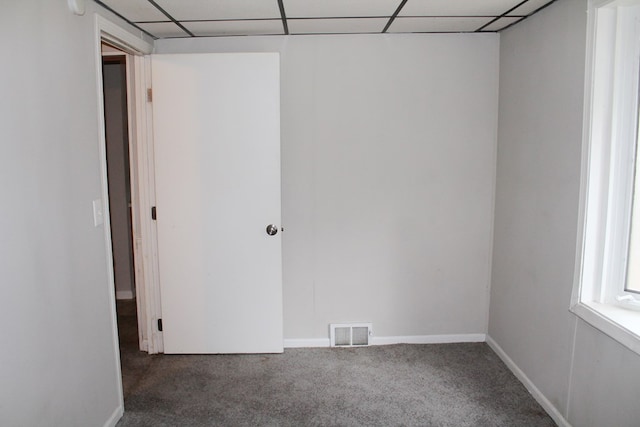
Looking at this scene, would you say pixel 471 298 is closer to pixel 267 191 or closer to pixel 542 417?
pixel 542 417

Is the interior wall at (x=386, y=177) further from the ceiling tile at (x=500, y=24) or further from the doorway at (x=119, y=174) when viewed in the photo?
the doorway at (x=119, y=174)

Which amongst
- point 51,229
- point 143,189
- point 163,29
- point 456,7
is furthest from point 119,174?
point 456,7

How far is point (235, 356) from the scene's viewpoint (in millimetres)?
2967

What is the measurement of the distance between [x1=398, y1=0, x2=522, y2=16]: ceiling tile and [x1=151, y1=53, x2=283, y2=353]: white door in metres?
0.90

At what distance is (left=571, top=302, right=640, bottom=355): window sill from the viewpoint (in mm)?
1727

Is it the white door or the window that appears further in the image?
the white door

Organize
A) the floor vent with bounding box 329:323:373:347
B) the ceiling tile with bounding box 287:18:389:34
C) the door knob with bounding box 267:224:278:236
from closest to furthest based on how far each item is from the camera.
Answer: the ceiling tile with bounding box 287:18:389:34
the door knob with bounding box 267:224:278:236
the floor vent with bounding box 329:323:373:347

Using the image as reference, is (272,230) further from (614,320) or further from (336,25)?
(614,320)

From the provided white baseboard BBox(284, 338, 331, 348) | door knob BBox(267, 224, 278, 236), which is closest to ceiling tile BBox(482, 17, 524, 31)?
door knob BBox(267, 224, 278, 236)

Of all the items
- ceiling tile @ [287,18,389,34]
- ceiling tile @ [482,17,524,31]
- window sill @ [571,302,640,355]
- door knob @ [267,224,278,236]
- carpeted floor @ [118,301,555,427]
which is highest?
ceiling tile @ [482,17,524,31]

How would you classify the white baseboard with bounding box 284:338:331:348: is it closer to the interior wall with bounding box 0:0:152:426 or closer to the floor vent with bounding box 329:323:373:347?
the floor vent with bounding box 329:323:373:347

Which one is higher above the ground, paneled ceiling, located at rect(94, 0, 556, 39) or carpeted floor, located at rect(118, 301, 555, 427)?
paneled ceiling, located at rect(94, 0, 556, 39)

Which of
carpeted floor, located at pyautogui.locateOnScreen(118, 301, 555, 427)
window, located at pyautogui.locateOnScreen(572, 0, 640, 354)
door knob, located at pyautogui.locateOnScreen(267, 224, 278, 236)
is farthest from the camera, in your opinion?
door knob, located at pyautogui.locateOnScreen(267, 224, 278, 236)

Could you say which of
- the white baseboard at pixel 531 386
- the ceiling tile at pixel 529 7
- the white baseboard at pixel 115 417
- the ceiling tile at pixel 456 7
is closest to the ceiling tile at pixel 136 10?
the ceiling tile at pixel 456 7
